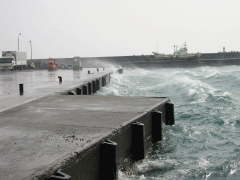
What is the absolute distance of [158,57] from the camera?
328ft

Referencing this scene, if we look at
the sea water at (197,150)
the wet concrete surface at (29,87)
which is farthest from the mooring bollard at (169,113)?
the wet concrete surface at (29,87)

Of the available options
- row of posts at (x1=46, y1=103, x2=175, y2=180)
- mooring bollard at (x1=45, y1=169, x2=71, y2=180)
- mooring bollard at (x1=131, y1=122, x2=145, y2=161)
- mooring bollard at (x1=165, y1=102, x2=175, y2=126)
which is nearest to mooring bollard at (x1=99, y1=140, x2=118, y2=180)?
row of posts at (x1=46, y1=103, x2=175, y2=180)

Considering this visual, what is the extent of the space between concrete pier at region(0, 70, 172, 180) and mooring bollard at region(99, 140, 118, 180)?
0.10 ft

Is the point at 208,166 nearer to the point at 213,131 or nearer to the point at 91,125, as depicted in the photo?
the point at 91,125

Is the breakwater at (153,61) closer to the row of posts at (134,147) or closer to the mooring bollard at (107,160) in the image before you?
the row of posts at (134,147)

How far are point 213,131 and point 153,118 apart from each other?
375 cm

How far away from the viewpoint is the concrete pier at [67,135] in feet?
16.6

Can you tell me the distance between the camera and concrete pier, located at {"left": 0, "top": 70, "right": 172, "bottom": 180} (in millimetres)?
5047

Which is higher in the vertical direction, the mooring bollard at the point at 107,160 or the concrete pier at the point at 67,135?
the concrete pier at the point at 67,135

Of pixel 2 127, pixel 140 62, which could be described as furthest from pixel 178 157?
pixel 140 62

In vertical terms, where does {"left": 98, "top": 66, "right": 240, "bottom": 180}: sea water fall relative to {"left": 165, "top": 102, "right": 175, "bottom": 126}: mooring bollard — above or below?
below

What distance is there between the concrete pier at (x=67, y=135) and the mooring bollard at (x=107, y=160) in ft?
0.10

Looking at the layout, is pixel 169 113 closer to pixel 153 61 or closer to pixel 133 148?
pixel 133 148

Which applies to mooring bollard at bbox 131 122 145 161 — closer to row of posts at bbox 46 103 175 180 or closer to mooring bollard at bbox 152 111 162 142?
row of posts at bbox 46 103 175 180
